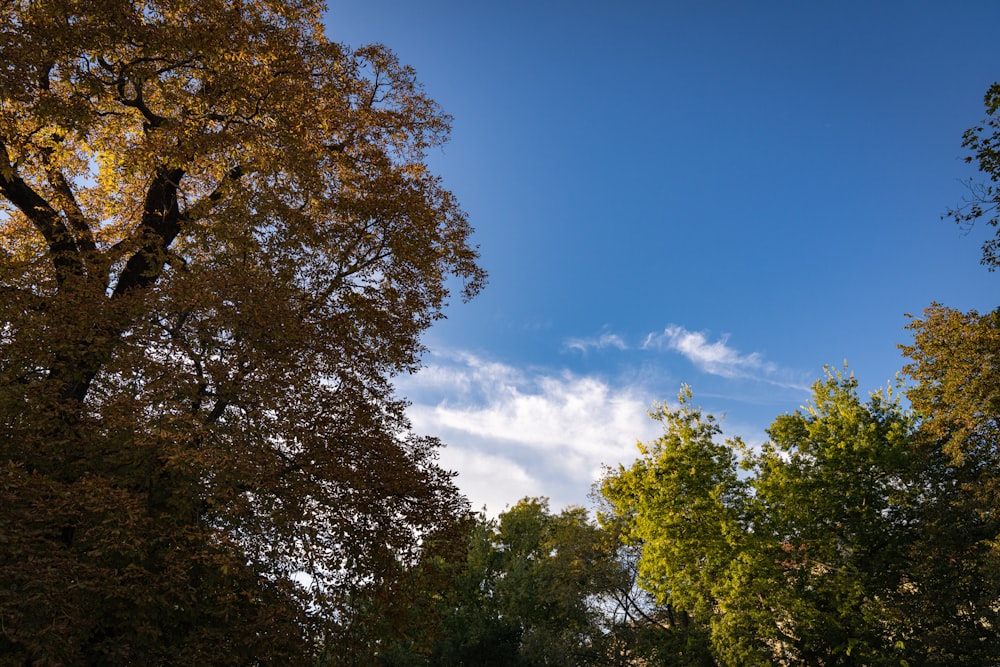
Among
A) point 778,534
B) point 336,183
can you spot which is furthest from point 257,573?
point 778,534

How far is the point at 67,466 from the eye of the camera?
11266mm

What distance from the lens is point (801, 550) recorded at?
1080 inches

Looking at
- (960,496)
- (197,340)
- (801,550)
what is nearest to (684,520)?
(801,550)

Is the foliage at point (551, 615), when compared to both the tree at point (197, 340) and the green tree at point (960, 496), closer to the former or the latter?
the green tree at point (960, 496)

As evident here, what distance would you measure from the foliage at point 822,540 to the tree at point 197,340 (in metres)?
16.7

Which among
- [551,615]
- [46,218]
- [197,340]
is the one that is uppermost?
[46,218]

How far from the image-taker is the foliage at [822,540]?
23453mm

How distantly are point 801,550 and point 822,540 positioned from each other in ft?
3.81

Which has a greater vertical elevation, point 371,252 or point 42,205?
point 371,252

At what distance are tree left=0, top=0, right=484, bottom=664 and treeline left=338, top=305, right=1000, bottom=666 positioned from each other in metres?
4.66

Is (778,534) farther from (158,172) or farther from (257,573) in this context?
(158,172)

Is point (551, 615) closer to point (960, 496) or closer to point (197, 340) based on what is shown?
point (960, 496)

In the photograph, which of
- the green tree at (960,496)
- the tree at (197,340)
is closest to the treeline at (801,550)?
the green tree at (960,496)

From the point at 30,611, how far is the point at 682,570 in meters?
24.5
